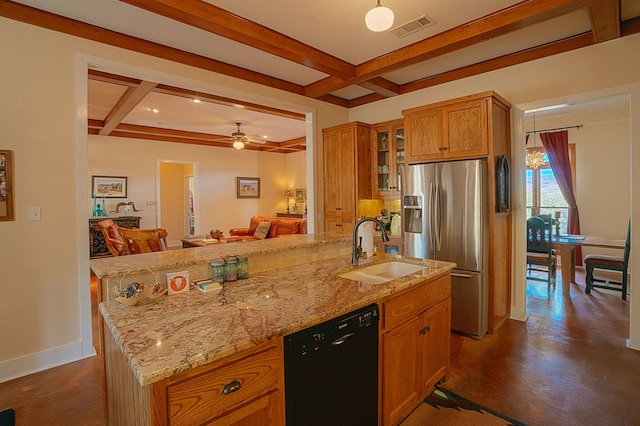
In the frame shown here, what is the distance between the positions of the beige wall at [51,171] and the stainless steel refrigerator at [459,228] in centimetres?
129

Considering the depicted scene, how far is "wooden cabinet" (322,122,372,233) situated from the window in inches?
151

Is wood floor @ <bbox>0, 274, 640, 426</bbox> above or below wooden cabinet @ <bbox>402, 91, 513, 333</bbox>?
below

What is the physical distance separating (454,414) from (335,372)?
116 centimetres

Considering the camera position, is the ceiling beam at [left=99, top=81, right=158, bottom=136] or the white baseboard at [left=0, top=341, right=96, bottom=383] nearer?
the white baseboard at [left=0, top=341, right=96, bottom=383]

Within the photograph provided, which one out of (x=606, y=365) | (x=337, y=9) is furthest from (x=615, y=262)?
(x=337, y=9)

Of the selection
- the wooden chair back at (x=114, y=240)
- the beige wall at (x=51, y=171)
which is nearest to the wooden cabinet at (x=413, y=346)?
the beige wall at (x=51, y=171)

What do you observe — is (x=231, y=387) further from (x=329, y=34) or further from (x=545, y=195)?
(x=545, y=195)

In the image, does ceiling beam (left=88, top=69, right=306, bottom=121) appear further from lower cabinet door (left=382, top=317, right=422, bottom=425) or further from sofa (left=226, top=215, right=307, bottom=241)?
lower cabinet door (left=382, top=317, right=422, bottom=425)

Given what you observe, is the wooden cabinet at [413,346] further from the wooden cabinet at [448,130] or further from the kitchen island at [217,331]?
the wooden cabinet at [448,130]

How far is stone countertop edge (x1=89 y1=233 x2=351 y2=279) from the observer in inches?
63.9

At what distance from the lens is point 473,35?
9.32 ft

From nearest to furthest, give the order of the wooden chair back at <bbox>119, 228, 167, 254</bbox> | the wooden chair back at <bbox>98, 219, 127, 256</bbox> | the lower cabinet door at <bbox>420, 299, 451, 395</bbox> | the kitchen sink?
the lower cabinet door at <bbox>420, 299, 451, 395</bbox>, the kitchen sink, the wooden chair back at <bbox>119, 228, 167, 254</bbox>, the wooden chair back at <bbox>98, 219, 127, 256</bbox>

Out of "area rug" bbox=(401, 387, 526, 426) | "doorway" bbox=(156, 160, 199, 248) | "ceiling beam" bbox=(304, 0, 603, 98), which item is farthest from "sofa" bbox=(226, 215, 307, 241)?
"area rug" bbox=(401, 387, 526, 426)

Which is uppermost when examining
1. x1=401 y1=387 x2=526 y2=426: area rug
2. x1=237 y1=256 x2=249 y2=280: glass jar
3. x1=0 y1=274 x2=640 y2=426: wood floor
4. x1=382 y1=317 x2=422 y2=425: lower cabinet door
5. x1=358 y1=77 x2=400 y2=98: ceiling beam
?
x1=358 y1=77 x2=400 y2=98: ceiling beam
